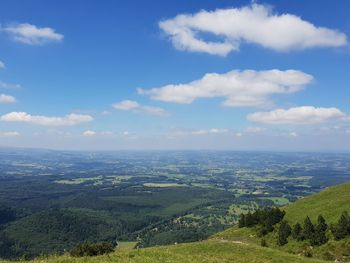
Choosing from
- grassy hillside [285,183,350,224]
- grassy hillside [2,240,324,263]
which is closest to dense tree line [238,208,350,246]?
grassy hillside [285,183,350,224]

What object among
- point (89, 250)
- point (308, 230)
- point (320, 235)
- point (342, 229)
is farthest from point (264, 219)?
point (89, 250)

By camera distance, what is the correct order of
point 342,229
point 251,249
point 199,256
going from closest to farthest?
1. point 199,256
2. point 251,249
3. point 342,229

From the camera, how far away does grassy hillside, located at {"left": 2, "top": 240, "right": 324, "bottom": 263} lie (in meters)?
24.8

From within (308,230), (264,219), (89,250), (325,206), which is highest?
(89,250)

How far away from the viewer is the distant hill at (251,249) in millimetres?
26594

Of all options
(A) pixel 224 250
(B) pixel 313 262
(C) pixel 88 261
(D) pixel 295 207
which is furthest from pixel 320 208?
(C) pixel 88 261

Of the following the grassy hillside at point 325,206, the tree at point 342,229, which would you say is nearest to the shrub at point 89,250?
the tree at point 342,229

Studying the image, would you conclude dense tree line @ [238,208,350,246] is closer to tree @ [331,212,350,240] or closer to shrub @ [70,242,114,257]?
tree @ [331,212,350,240]

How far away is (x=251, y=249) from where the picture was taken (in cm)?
3859

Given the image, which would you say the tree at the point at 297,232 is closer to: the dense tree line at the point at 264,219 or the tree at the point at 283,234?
the tree at the point at 283,234

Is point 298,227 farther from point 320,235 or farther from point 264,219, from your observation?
point 264,219

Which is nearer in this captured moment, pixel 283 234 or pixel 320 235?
pixel 320 235

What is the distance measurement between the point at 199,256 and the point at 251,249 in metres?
11.3

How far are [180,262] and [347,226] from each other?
24.4 m
